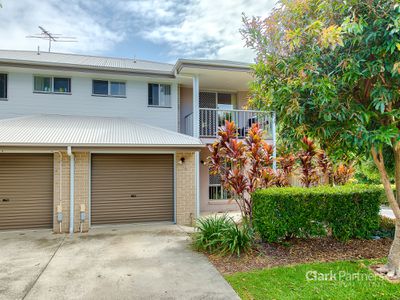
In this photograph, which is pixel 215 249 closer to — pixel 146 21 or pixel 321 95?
pixel 321 95

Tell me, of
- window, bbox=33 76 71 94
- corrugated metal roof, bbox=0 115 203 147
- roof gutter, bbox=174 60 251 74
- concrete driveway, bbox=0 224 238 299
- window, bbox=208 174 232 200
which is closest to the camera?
concrete driveway, bbox=0 224 238 299

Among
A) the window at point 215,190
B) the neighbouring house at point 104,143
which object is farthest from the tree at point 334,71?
the window at point 215,190

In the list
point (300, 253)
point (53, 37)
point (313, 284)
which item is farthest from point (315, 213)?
point (53, 37)

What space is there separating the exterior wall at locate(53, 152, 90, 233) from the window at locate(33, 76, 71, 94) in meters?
3.75

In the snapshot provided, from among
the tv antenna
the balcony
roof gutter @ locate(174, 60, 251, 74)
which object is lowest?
the balcony

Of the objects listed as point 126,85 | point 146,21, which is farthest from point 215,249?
point 146,21

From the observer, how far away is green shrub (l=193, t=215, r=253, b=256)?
6371 millimetres

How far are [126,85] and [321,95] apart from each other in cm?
970

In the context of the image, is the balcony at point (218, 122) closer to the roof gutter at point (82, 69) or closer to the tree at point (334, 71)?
the roof gutter at point (82, 69)

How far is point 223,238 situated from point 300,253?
1902 millimetres

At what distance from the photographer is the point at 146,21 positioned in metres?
14.2

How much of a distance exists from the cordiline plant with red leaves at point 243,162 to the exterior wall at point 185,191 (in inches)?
91.6

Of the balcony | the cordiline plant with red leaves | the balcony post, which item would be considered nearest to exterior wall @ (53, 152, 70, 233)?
the balcony post

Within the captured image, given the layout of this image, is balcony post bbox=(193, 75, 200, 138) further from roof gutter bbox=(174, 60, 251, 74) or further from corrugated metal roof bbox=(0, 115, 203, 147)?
corrugated metal roof bbox=(0, 115, 203, 147)
